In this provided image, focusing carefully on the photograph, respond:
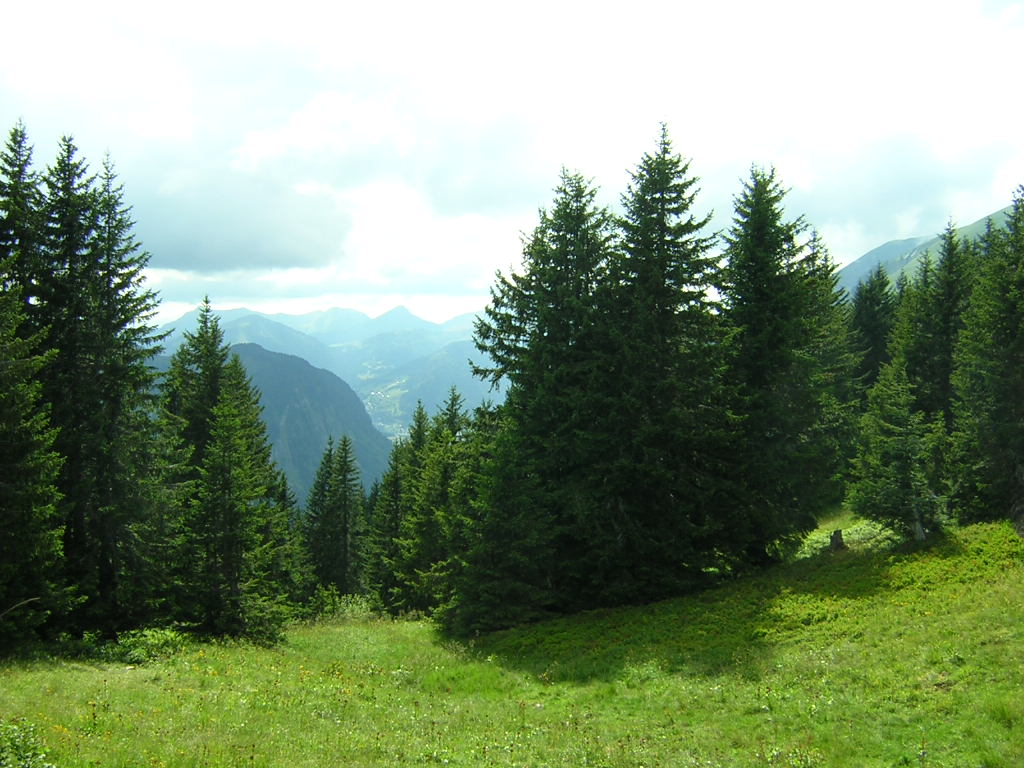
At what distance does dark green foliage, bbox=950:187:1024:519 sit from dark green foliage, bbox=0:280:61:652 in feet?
101

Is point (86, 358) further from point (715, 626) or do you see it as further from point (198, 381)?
point (715, 626)

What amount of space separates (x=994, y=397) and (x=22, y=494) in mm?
33852

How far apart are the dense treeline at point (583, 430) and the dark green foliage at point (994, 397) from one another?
0.28 ft

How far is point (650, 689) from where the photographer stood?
13.5 metres

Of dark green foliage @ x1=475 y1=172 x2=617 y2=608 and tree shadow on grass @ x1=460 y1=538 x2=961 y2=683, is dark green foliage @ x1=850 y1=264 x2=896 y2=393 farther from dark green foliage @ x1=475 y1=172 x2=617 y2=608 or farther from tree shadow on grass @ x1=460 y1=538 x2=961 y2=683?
dark green foliage @ x1=475 y1=172 x2=617 y2=608

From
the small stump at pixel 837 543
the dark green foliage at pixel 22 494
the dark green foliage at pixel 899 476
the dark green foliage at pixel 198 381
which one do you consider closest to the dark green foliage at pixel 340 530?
the dark green foliage at pixel 198 381

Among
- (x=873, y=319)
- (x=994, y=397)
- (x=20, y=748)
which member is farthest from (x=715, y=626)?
(x=873, y=319)

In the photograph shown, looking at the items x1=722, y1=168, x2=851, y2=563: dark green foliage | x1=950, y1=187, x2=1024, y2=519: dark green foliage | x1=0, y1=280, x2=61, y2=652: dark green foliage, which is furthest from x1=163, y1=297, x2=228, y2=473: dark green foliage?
x1=950, y1=187, x2=1024, y2=519: dark green foliage

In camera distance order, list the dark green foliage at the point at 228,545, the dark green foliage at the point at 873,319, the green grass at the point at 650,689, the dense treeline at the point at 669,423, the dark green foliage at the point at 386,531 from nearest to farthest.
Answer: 1. the green grass at the point at 650,689
2. the dense treeline at the point at 669,423
3. the dark green foliage at the point at 228,545
4. the dark green foliage at the point at 386,531
5. the dark green foliage at the point at 873,319

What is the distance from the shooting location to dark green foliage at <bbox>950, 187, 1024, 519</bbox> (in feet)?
68.9

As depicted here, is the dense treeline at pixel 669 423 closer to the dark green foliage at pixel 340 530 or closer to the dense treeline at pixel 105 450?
the dense treeline at pixel 105 450

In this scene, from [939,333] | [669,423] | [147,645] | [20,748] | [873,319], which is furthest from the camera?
[873,319]

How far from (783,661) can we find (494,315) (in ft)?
52.2

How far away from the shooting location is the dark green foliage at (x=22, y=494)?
16078 millimetres
